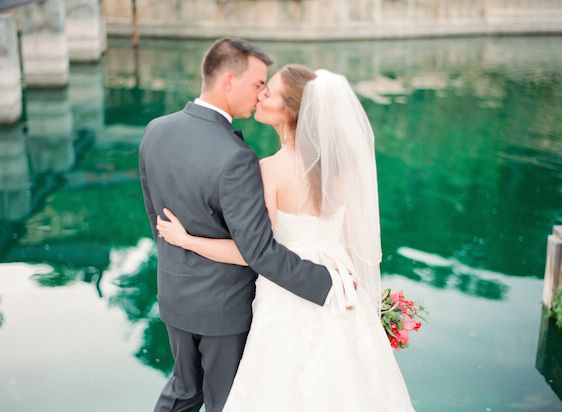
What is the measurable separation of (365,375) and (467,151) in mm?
8713

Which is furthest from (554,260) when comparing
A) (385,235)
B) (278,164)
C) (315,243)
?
(278,164)

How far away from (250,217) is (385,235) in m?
5.10

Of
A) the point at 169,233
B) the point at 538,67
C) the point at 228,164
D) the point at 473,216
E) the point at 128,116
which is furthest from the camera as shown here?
the point at 538,67

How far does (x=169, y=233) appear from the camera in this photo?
310cm

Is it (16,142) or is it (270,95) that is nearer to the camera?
(270,95)

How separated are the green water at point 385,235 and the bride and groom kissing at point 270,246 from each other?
1.36 meters

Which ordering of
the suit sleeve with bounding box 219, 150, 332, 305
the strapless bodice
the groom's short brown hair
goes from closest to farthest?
the suit sleeve with bounding box 219, 150, 332, 305
the groom's short brown hair
the strapless bodice

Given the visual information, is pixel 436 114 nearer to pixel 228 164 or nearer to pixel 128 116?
pixel 128 116

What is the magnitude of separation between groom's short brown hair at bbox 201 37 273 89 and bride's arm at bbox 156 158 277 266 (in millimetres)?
393

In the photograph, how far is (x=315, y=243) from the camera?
Answer: 3229 mm

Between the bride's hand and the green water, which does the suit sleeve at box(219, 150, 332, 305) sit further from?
the green water

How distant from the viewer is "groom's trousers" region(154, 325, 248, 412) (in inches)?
128

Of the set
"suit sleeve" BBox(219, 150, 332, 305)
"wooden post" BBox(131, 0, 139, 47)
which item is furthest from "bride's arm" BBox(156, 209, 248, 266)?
"wooden post" BBox(131, 0, 139, 47)

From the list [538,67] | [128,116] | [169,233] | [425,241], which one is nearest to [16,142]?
[128,116]
